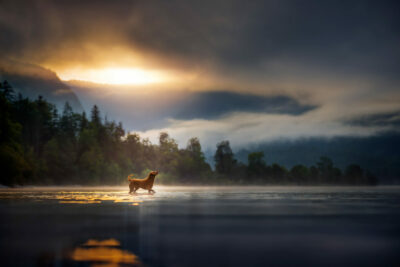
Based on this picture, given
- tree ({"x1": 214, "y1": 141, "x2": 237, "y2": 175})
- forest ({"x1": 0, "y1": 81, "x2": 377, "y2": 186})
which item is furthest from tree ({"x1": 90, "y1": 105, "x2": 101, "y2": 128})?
tree ({"x1": 214, "y1": 141, "x2": 237, "y2": 175})

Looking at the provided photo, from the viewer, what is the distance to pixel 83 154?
125 meters

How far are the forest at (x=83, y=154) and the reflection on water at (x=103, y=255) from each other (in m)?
63.9

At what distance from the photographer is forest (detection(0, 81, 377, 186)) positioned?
76.6 m

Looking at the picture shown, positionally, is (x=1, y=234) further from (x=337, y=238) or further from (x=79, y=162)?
(x=79, y=162)

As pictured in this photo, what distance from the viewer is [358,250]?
8.95m

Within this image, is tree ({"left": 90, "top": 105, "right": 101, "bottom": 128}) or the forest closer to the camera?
the forest

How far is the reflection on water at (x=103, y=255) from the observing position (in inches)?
308

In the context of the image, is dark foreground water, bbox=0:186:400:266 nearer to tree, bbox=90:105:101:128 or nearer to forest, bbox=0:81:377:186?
forest, bbox=0:81:377:186

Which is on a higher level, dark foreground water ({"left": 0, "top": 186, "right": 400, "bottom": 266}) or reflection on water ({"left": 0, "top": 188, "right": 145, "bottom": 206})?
reflection on water ({"left": 0, "top": 188, "right": 145, "bottom": 206})

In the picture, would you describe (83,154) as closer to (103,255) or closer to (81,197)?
(81,197)

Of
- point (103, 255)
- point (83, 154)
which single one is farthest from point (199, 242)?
point (83, 154)

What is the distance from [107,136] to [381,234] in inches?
5784

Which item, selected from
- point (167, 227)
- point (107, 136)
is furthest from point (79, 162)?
point (167, 227)

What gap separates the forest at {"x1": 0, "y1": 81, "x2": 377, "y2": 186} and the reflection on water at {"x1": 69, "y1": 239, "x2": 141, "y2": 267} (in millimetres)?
63906
